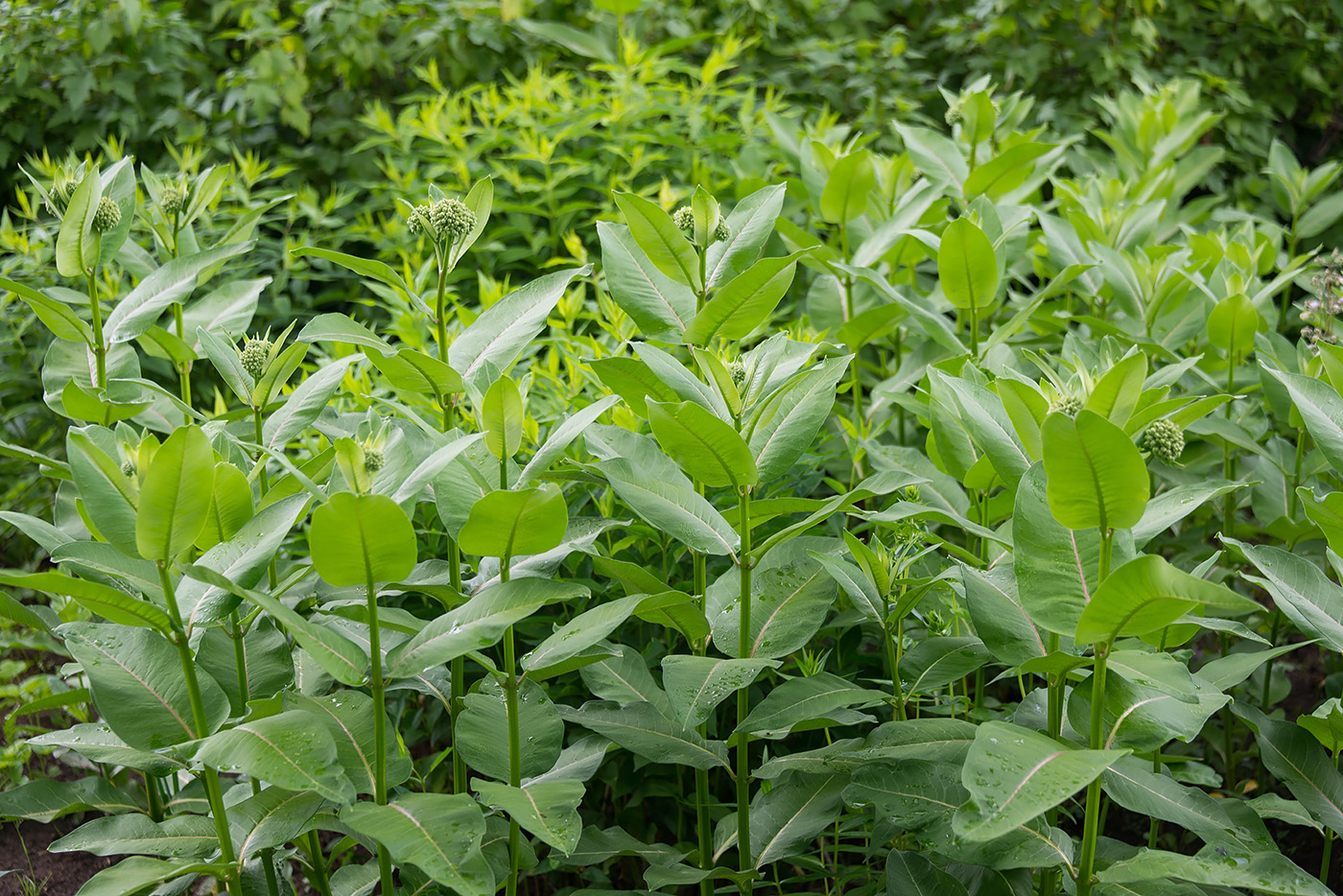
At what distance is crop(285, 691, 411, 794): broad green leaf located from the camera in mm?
1560

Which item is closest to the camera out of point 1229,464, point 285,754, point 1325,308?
point 285,754

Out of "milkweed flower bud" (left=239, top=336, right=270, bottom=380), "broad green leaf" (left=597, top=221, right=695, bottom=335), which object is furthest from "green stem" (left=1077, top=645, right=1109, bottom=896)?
"milkweed flower bud" (left=239, top=336, right=270, bottom=380)

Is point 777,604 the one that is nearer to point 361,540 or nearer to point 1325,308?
point 361,540

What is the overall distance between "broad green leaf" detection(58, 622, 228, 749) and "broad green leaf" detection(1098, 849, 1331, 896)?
1.39 m

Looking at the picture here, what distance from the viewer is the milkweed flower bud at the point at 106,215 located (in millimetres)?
1919

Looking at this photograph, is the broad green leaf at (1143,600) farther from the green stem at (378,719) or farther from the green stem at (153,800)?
the green stem at (153,800)

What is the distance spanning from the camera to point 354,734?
1614 mm

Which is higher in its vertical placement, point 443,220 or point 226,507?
point 443,220

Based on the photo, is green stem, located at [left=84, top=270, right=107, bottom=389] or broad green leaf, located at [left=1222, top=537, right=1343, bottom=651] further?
green stem, located at [left=84, top=270, right=107, bottom=389]

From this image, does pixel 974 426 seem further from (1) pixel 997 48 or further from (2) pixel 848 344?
(1) pixel 997 48

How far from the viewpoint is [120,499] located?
1.42 metres

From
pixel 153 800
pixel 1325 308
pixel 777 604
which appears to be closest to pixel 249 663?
pixel 153 800

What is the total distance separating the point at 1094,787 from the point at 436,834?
95cm

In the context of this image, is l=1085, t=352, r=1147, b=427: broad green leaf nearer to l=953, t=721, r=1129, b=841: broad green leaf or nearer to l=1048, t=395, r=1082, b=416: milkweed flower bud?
l=1048, t=395, r=1082, b=416: milkweed flower bud
